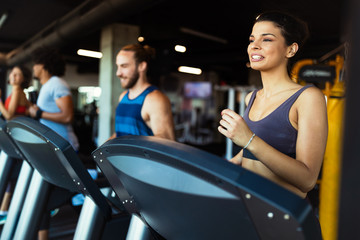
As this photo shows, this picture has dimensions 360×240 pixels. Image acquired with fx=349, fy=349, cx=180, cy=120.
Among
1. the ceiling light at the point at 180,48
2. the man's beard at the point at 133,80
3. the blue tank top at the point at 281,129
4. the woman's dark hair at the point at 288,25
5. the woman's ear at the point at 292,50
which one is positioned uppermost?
the ceiling light at the point at 180,48

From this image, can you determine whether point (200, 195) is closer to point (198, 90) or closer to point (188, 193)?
point (188, 193)

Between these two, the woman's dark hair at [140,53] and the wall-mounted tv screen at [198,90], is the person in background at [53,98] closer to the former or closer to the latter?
the woman's dark hair at [140,53]

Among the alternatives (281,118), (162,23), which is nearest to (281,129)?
(281,118)

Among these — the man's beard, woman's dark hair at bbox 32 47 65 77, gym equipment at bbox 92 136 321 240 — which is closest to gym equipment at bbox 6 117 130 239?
gym equipment at bbox 92 136 321 240

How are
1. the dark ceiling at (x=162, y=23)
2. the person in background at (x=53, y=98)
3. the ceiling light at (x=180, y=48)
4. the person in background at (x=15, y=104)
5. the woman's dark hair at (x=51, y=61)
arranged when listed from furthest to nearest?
the ceiling light at (x=180, y=48) < the dark ceiling at (x=162, y=23) < the person in background at (x=15, y=104) < the woman's dark hair at (x=51, y=61) < the person in background at (x=53, y=98)

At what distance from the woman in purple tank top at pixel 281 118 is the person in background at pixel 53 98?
5.67 feet

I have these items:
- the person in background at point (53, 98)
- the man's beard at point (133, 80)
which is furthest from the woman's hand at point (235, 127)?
the person in background at point (53, 98)

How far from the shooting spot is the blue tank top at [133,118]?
6.52 ft

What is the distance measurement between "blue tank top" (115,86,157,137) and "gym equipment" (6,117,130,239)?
0.63 metres

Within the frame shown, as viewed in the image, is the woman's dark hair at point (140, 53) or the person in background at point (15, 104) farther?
the person in background at point (15, 104)

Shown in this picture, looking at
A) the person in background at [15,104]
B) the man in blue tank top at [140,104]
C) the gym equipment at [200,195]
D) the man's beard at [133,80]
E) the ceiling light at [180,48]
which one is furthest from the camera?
the ceiling light at [180,48]

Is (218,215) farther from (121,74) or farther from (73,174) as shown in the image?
(121,74)

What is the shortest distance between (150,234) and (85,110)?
45.9ft

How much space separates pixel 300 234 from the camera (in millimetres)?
493
